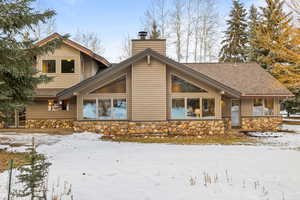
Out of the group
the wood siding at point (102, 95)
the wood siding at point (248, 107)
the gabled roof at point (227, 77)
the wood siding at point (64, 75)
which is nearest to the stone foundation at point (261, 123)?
the wood siding at point (248, 107)

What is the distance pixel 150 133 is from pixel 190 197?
7.97 meters

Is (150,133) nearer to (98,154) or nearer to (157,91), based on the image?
(157,91)

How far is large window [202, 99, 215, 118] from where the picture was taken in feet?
39.8

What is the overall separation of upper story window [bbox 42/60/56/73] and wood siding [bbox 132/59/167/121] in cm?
640

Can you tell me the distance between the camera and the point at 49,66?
14.4m

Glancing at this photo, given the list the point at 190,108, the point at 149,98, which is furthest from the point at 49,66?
the point at 190,108

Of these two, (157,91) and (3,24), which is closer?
(3,24)

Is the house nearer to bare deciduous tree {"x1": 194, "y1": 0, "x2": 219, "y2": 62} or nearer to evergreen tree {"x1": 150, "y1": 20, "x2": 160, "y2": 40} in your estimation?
evergreen tree {"x1": 150, "y1": 20, "x2": 160, "y2": 40}

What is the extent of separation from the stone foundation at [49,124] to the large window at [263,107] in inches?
522

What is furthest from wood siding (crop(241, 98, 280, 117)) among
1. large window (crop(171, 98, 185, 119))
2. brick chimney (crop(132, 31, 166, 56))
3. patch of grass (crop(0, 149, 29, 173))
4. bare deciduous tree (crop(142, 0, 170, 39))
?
patch of grass (crop(0, 149, 29, 173))

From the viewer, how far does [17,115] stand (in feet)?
48.5

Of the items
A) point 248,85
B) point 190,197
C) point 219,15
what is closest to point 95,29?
point 219,15

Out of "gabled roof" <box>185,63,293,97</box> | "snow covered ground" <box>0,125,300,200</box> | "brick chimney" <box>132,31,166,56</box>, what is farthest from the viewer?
"gabled roof" <box>185,63,293,97</box>

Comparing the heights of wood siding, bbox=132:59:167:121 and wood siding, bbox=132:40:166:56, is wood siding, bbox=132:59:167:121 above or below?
below
